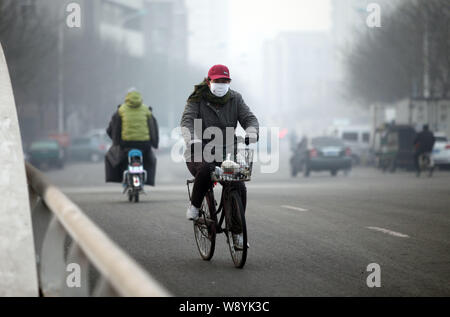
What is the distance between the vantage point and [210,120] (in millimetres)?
7820

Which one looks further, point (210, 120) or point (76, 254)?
point (210, 120)

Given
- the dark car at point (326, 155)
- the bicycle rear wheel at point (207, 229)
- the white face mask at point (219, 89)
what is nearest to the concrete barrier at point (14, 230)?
the white face mask at point (219, 89)

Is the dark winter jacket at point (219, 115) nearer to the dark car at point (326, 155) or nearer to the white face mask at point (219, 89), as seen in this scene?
the white face mask at point (219, 89)

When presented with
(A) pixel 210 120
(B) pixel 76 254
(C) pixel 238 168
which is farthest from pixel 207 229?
(B) pixel 76 254

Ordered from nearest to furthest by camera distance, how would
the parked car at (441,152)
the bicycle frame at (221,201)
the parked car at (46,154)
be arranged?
the bicycle frame at (221,201)
the parked car at (441,152)
the parked car at (46,154)

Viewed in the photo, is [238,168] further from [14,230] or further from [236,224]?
[14,230]

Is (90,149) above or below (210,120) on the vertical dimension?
below

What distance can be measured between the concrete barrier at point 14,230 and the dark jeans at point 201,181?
2.24 m

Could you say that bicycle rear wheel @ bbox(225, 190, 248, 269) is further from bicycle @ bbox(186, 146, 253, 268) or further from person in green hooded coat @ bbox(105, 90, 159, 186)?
person in green hooded coat @ bbox(105, 90, 159, 186)

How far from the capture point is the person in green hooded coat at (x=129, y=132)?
14.6 metres

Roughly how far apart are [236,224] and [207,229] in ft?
2.11

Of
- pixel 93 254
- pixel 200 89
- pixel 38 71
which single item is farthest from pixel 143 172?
pixel 38 71
